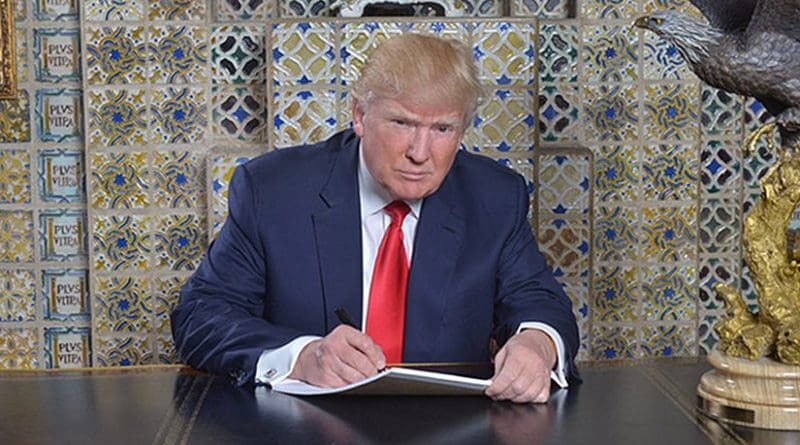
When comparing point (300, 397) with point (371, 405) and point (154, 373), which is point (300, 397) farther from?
point (154, 373)

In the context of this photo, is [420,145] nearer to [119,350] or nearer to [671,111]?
[671,111]

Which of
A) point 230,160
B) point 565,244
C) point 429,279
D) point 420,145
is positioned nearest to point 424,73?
point 420,145

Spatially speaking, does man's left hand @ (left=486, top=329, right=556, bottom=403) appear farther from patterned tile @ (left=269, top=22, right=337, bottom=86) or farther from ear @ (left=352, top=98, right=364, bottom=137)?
patterned tile @ (left=269, top=22, right=337, bottom=86)

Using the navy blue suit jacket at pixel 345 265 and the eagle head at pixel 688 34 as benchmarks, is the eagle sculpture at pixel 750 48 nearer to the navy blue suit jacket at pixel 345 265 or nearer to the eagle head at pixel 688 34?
the eagle head at pixel 688 34

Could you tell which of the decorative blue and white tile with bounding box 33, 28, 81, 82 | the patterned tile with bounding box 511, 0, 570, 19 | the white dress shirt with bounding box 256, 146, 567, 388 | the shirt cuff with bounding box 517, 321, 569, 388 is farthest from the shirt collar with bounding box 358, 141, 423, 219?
the decorative blue and white tile with bounding box 33, 28, 81, 82

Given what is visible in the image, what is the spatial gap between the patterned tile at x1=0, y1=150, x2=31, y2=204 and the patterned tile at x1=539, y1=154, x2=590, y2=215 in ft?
5.22

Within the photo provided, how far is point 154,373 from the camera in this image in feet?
8.49

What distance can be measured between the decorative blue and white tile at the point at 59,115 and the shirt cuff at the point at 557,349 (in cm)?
182

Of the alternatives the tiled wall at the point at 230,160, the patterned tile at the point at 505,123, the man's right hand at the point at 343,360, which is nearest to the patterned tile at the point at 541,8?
the tiled wall at the point at 230,160

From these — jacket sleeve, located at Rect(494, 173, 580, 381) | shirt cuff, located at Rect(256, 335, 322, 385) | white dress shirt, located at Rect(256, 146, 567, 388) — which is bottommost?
shirt cuff, located at Rect(256, 335, 322, 385)

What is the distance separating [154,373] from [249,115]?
4.84 ft

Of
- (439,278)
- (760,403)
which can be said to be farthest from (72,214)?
(760,403)

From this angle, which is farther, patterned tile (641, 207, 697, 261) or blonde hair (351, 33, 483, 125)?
patterned tile (641, 207, 697, 261)

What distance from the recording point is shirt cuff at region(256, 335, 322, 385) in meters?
2.51
